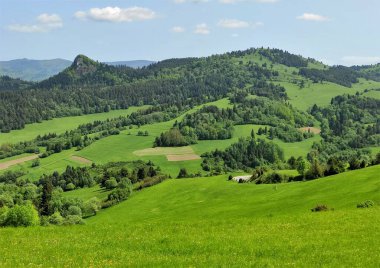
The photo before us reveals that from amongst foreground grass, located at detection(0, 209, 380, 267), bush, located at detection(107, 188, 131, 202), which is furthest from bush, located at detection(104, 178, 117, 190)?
foreground grass, located at detection(0, 209, 380, 267)

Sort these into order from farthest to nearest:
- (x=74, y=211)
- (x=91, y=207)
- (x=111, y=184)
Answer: (x=111, y=184) < (x=91, y=207) < (x=74, y=211)

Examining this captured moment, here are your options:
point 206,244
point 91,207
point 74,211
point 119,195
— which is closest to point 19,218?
point 206,244

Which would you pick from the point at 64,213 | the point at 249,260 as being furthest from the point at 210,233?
the point at 64,213

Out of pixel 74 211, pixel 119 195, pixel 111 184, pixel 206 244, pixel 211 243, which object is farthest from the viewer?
pixel 111 184

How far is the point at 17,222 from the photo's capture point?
48.5 metres

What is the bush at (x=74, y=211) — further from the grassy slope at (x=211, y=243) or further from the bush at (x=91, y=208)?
the grassy slope at (x=211, y=243)

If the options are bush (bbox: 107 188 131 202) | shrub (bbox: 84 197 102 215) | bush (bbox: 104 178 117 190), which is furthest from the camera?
bush (bbox: 104 178 117 190)

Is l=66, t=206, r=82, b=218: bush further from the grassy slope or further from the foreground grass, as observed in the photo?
the foreground grass

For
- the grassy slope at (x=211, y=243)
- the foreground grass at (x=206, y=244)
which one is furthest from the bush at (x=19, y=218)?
the foreground grass at (x=206, y=244)

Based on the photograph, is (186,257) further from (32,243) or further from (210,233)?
(32,243)

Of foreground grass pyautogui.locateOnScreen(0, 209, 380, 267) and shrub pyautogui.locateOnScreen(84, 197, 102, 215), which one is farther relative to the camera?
shrub pyautogui.locateOnScreen(84, 197, 102, 215)

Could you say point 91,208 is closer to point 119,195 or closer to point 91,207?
point 91,207

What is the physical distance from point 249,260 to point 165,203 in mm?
111939

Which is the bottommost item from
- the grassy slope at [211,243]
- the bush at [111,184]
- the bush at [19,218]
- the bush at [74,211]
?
the bush at [111,184]
